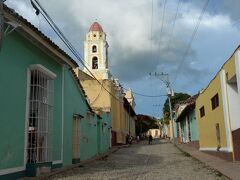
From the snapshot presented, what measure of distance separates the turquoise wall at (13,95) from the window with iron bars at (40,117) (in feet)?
1.97

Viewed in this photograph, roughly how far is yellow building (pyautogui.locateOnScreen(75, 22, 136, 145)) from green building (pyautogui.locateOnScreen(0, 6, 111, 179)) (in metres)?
12.3

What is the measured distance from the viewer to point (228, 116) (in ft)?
54.8

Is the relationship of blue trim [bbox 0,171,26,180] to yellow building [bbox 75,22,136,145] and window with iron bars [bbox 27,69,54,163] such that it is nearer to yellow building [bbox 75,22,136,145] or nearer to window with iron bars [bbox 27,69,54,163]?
window with iron bars [bbox 27,69,54,163]

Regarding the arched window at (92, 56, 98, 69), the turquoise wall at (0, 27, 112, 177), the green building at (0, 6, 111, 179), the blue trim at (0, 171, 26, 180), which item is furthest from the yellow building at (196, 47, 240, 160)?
the arched window at (92, 56, 98, 69)

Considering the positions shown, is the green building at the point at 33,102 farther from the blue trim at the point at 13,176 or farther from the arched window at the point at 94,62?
the arched window at the point at 94,62

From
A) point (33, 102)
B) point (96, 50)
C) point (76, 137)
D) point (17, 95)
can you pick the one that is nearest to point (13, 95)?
point (17, 95)

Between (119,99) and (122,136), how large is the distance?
4.38 m

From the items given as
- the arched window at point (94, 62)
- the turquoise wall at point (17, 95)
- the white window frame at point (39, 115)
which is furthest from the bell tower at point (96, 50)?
the white window frame at point (39, 115)

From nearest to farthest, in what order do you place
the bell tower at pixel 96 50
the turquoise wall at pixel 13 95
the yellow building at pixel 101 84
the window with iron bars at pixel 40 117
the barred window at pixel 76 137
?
the turquoise wall at pixel 13 95 < the window with iron bars at pixel 40 117 < the barred window at pixel 76 137 < the yellow building at pixel 101 84 < the bell tower at pixel 96 50

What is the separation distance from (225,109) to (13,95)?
9721 mm

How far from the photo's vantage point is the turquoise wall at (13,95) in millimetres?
10125

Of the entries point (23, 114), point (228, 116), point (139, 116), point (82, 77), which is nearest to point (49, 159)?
point (23, 114)

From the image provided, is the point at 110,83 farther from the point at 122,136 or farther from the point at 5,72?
the point at 5,72

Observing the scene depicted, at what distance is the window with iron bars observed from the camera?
12.3 meters
